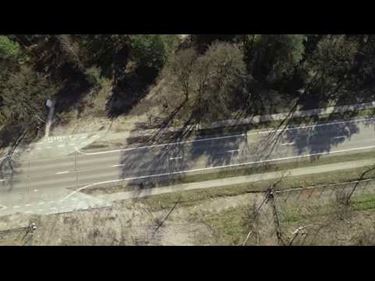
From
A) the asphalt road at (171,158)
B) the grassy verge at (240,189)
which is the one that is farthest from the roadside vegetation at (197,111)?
the asphalt road at (171,158)

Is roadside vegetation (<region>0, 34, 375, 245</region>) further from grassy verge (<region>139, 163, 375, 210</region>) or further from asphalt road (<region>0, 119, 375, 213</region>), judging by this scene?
asphalt road (<region>0, 119, 375, 213</region>)

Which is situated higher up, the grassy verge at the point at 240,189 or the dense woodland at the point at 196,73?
the dense woodland at the point at 196,73

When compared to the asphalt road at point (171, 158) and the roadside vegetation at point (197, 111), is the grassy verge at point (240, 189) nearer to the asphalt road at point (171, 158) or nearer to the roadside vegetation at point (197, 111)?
the roadside vegetation at point (197, 111)

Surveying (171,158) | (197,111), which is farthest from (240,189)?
(197,111)

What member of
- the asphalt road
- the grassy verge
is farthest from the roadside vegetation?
the asphalt road

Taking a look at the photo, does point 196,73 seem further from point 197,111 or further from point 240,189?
point 240,189
